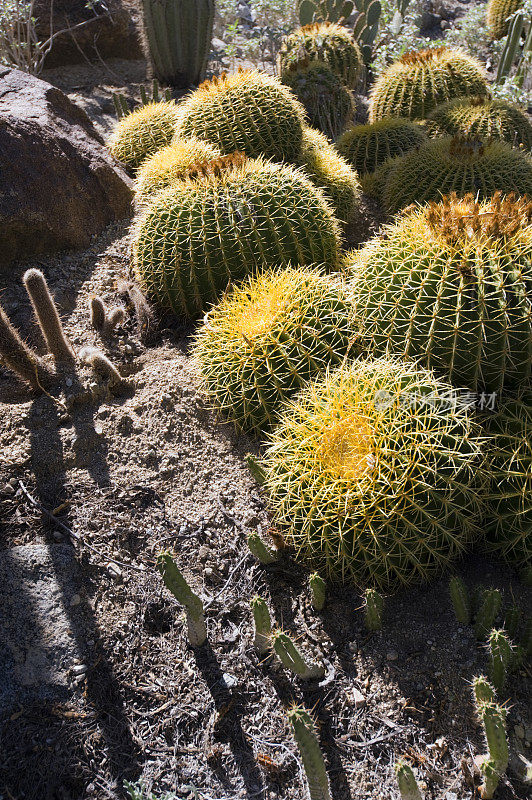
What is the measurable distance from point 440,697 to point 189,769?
0.91 metres

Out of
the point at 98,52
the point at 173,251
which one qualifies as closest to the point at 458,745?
the point at 173,251

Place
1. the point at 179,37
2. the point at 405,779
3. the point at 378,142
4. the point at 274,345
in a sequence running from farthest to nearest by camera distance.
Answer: the point at 179,37 → the point at 378,142 → the point at 274,345 → the point at 405,779

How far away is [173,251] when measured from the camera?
3.77 meters

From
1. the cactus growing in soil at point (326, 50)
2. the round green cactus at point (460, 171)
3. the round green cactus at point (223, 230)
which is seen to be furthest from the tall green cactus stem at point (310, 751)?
the cactus growing in soil at point (326, 50)

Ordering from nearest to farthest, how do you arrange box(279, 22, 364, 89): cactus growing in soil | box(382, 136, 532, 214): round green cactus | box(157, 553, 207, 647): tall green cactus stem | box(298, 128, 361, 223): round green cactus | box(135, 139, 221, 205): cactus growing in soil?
box(157, 553, 207, 647): tall green cactus stem → box(382, 136, 532, 214): round green cactus → box(135, 139, 221, 205): cactus growing in soil → box(298, 128, 361, 223): round green cactus → box(279, 22, 364, 89): cactus growing in soil

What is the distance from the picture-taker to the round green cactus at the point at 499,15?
9227mm

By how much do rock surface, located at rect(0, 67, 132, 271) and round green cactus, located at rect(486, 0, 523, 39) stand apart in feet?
23.5

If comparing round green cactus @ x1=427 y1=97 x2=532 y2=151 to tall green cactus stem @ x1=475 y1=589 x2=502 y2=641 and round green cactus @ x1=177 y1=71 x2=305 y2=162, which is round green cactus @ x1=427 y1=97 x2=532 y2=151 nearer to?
round green cactus @ x1=177 y1=71 x2=305 y2=162

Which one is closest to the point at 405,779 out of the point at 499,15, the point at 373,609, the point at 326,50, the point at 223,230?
the point at 373,609

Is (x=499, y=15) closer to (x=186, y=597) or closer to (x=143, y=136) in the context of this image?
(x=143, y=136)

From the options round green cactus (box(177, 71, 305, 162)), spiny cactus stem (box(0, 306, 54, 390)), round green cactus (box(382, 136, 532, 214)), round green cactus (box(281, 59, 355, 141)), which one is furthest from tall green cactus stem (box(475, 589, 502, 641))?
round green cactus (box(281, 59, 355, 141))

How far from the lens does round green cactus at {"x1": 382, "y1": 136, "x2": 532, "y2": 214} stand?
13.5 feet

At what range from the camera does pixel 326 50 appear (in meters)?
6.64

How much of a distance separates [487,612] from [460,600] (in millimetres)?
102
